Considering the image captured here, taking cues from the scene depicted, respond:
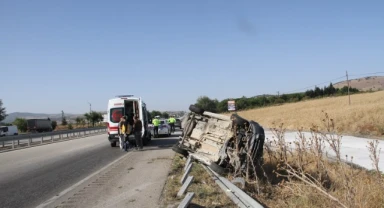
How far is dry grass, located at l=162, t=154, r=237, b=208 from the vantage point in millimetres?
6632

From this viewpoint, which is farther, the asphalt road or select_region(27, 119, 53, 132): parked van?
select_region(27, 119, 53, 132): parked van

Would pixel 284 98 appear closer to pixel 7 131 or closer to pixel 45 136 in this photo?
pixel 7 131

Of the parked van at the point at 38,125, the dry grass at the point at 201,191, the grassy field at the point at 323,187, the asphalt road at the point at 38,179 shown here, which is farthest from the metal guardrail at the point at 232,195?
the parked van at the point at 38,125

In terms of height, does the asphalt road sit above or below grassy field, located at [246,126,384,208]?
below

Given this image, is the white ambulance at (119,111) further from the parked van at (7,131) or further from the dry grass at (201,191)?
the parked van at (7,131)

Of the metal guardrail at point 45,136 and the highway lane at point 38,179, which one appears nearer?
the highway lane at point 38,179

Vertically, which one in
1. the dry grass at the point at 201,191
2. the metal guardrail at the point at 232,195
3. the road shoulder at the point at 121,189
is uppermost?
the metal guardrail at the point at 232,195

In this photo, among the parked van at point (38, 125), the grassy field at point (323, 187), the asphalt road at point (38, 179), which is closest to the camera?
the grassy field at point (323, 187)

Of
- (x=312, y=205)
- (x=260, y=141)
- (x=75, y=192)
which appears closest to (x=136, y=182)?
(x=75, y=192)

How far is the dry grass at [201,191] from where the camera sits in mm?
6632

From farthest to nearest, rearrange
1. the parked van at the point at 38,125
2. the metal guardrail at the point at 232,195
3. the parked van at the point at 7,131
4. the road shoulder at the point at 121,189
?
1. the parked van at the point at 38,125
2. the parked van at the point at 7,131
3. the road shoulder at the point at 121,189
4. the metal guardrail at the point at 232,195

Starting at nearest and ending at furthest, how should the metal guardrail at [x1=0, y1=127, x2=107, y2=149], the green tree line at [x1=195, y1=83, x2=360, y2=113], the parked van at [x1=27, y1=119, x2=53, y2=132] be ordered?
the metal guardrail at [x1=0, y1=127, x2=107, y2=149] → the parked van at [x1=27, y1=119, x2=53, y2=132] → the green tree line at [x1=195, y1=83, x2=360, y2=113]

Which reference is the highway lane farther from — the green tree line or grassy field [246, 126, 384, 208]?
the green tree line

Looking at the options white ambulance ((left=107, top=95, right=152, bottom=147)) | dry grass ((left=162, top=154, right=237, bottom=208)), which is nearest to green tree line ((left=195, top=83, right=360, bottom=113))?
white ambulance ((left=107, top=95, right=152, bottom=147))
